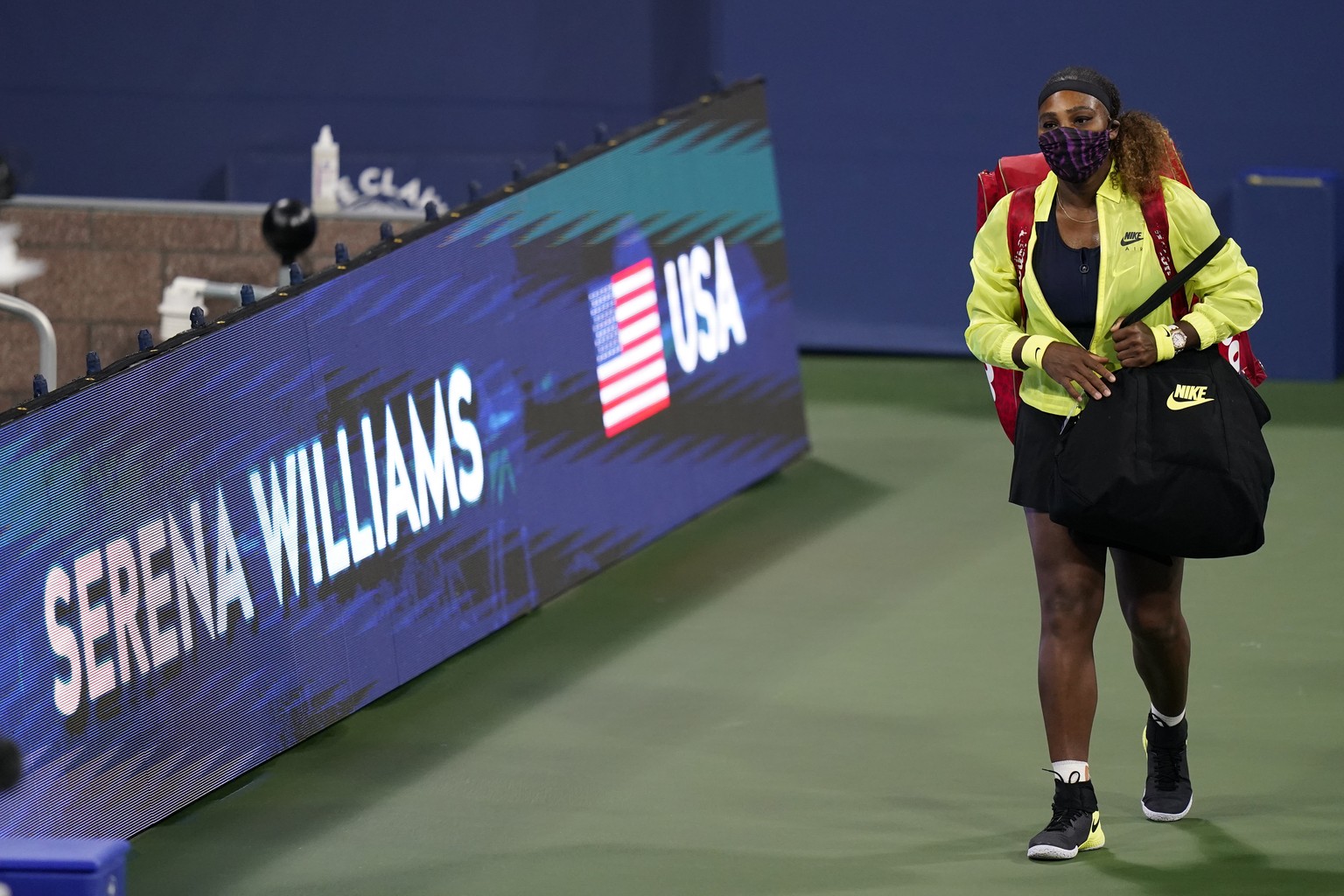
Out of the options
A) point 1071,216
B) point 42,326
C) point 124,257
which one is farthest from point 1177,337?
point 124,257

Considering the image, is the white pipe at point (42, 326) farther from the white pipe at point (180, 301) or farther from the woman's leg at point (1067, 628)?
the woman's leg at point (1067, 628)

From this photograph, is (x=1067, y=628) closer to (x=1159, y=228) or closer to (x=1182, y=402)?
(x=1182, y=402)

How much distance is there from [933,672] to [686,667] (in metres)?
0.77

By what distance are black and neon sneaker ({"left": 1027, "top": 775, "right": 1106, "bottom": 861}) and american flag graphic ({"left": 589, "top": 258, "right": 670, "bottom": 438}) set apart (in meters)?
3.21

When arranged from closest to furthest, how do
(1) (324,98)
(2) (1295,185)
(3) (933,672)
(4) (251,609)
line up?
(4) (251,609), (3) (933,672), (2) (1295,185), (1) (324,98)

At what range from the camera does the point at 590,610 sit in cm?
738

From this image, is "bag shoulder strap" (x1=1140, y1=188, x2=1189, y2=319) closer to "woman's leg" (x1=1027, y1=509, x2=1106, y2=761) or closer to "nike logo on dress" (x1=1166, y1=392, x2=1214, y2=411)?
"nike logo on dress" (x1=1166, y1=392, x2=1214, y2=411)

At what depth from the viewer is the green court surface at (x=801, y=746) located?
16.5 feet

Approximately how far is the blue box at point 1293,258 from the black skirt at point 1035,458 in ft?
23.4

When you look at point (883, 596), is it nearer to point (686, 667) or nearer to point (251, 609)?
point (686, 667)

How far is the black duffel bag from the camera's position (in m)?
4.68

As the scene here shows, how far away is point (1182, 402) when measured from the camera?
15.5ft

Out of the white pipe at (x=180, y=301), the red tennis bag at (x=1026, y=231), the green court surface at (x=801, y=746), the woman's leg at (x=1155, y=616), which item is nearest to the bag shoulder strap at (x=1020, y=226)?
the red tennis bag at (x=1026, y=231)

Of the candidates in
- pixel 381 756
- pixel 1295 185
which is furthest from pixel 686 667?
pixel 1295 185
